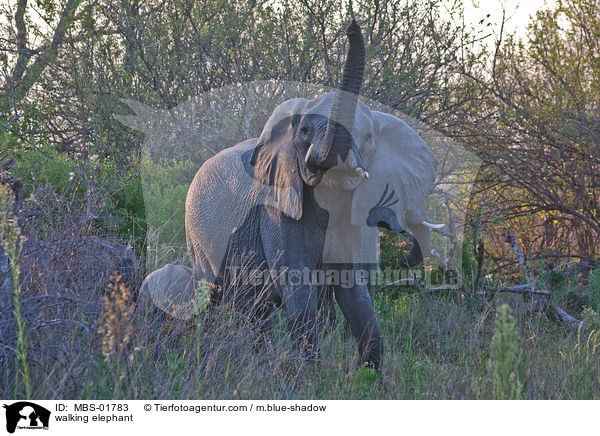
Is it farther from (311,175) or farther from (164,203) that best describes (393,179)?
(164,203)

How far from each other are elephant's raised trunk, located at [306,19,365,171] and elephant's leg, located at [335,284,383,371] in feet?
3.31

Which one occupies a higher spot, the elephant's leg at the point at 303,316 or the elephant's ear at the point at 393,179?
the elephant's ear at the point at 393,179

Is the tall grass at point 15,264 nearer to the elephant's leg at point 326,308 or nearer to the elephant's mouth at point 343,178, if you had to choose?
the elephant's mouth at point 343,178

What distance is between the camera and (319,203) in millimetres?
3797

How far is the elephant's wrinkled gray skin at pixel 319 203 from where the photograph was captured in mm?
3518

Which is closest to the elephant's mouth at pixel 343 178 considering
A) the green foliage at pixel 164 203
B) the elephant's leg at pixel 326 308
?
the elephant's leg at pixel 326 308

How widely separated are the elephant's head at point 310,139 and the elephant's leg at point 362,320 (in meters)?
0.68

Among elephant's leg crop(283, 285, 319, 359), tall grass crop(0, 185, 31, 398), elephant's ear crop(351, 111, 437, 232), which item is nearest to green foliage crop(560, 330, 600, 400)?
elephant's ear crop(351, 111, 437, 232)

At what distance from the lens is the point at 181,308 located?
13.5ft

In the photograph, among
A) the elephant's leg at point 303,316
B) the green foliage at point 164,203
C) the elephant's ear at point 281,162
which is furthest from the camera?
the green foliage at point 164,203

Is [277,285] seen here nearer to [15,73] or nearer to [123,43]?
[123,43]

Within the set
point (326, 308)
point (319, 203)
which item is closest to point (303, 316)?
point (326, 308)

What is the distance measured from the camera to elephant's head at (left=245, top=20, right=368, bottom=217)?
323 centimetres

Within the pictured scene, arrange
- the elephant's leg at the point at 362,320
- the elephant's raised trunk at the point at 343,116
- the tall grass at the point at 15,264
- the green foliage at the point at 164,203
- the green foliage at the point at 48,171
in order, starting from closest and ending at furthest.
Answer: the tall grass at the point at 15,264
the elephant's raised trunk at the point at 343,116
the elephant's leg at the point at 362,320
the green foliage at the point at 48,171
the green foliage at the point at 164,203
